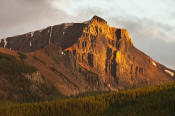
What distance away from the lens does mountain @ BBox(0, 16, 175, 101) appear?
409ft

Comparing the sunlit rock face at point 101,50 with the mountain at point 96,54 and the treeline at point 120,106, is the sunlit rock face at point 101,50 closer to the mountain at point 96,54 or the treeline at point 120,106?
the mountain at point 96,54

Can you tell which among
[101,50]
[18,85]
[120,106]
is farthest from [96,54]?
[120,106]

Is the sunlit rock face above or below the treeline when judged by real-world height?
above

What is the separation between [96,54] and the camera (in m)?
154

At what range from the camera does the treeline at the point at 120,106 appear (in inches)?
500

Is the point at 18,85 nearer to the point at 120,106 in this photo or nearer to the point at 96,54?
the point at 120,106

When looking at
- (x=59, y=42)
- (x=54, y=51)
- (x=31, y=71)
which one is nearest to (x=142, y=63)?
(x=59, y=42)

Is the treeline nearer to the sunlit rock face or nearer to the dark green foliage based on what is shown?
the dark green foliage

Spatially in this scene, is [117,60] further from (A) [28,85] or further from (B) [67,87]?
(A) [28,85]

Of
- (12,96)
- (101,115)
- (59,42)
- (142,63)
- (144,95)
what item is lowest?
(12,96)

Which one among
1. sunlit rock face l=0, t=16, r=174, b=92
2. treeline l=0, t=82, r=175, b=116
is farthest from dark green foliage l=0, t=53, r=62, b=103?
A: sunlit rock face l=0, t=16, r=174, b=92

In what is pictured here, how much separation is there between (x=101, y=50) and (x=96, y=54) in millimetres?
6124

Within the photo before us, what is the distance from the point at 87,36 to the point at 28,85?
3657 inches

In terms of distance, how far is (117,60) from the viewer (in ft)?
521
